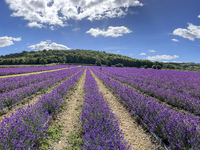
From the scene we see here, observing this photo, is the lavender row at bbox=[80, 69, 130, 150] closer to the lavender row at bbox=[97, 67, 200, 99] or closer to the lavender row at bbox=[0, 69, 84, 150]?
the lavender row at bbox=[0, 69, 84, 150]

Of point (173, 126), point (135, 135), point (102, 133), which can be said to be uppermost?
point (102, 133)

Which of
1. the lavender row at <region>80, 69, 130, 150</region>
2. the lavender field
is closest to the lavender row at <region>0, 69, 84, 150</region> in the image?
the lavender field

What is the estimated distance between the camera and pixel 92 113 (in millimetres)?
3350

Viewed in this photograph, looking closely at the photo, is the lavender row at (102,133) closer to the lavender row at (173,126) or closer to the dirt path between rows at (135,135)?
the dirt path between rows at (135,135)

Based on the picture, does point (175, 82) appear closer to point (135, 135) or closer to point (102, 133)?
point (135, 135)

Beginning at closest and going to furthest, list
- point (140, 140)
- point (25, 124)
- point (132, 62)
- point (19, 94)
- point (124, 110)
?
point (25, 124)
point (140, 140)
point (124, 110)
point (19, 94)
point (132, 62)

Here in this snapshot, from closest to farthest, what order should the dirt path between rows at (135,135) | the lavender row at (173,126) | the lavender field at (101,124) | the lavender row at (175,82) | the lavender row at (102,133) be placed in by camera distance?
the lavender row at (102,133)
the lavender field at (101,124)
the lavender row at (173,126)
the dirt path between rows at (135,135)
the lavender row at (175,82)

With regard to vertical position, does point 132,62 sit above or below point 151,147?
above

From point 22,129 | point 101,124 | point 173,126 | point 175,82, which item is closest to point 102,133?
point 101,124

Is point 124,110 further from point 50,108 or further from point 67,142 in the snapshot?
point 50,108

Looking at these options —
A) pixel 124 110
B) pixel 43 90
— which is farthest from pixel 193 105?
pixel 43 90

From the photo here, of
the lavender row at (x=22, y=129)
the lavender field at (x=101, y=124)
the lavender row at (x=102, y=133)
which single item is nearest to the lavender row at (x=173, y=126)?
the lavender field at (x=101, y=124)

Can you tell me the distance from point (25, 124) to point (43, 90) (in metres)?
5.83

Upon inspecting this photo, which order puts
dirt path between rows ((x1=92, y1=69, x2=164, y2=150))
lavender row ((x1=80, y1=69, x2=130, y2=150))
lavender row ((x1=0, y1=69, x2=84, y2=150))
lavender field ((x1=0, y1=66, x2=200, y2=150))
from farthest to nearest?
1. dirt path between rows ((x1=92, y1=69, x2=164, y2=150))
2. lavender field ((x1=0, y1=66, x2=200, y2=150))
3. lavender row ((x1=0, y1=69, x2=84, y2=150))
4. lavender row ((x1=80, y1=69, x2=130, y2=150))
